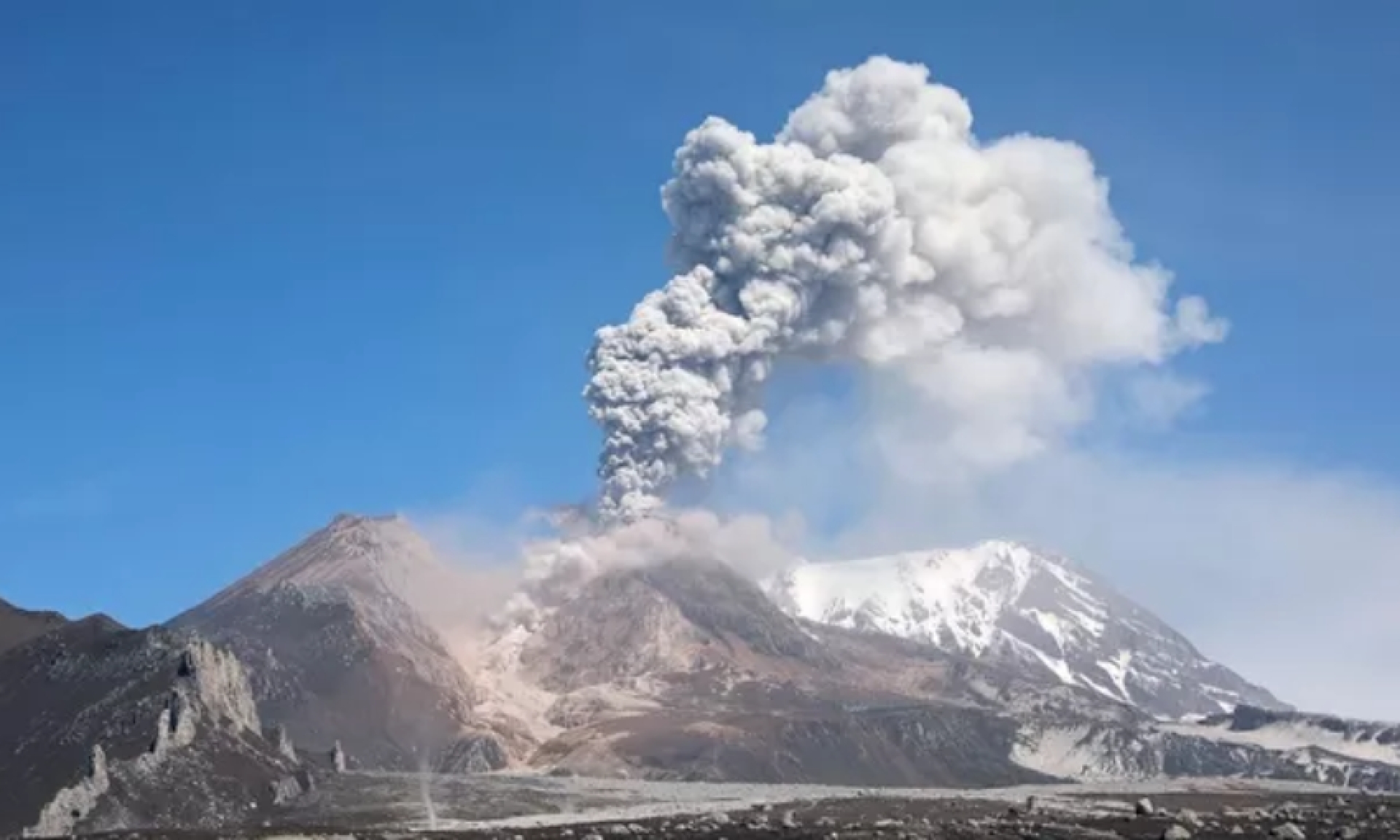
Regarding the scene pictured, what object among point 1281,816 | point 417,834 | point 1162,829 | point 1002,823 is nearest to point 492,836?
point 417,834

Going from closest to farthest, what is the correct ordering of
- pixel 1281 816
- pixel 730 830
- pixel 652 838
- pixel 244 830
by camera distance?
pixel 652 838
pixel 730 830
pixel 1281 816
pixel 244 830

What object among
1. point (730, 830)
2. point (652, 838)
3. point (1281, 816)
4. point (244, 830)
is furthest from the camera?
point (244, 830)

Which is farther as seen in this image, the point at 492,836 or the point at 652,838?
the point at 492,836

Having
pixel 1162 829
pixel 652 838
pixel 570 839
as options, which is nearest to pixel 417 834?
pixel 570 839

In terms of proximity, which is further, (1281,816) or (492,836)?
(1281,816)

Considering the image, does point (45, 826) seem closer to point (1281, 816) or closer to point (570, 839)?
point (570, 839)

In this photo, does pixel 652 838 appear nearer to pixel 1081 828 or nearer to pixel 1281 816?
pixel 1081 828

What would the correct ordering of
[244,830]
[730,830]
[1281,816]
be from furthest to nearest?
1. [244,830]
2. [1281,816]
3. [730,830]

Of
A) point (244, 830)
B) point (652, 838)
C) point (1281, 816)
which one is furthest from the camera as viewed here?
point (244, 830)
